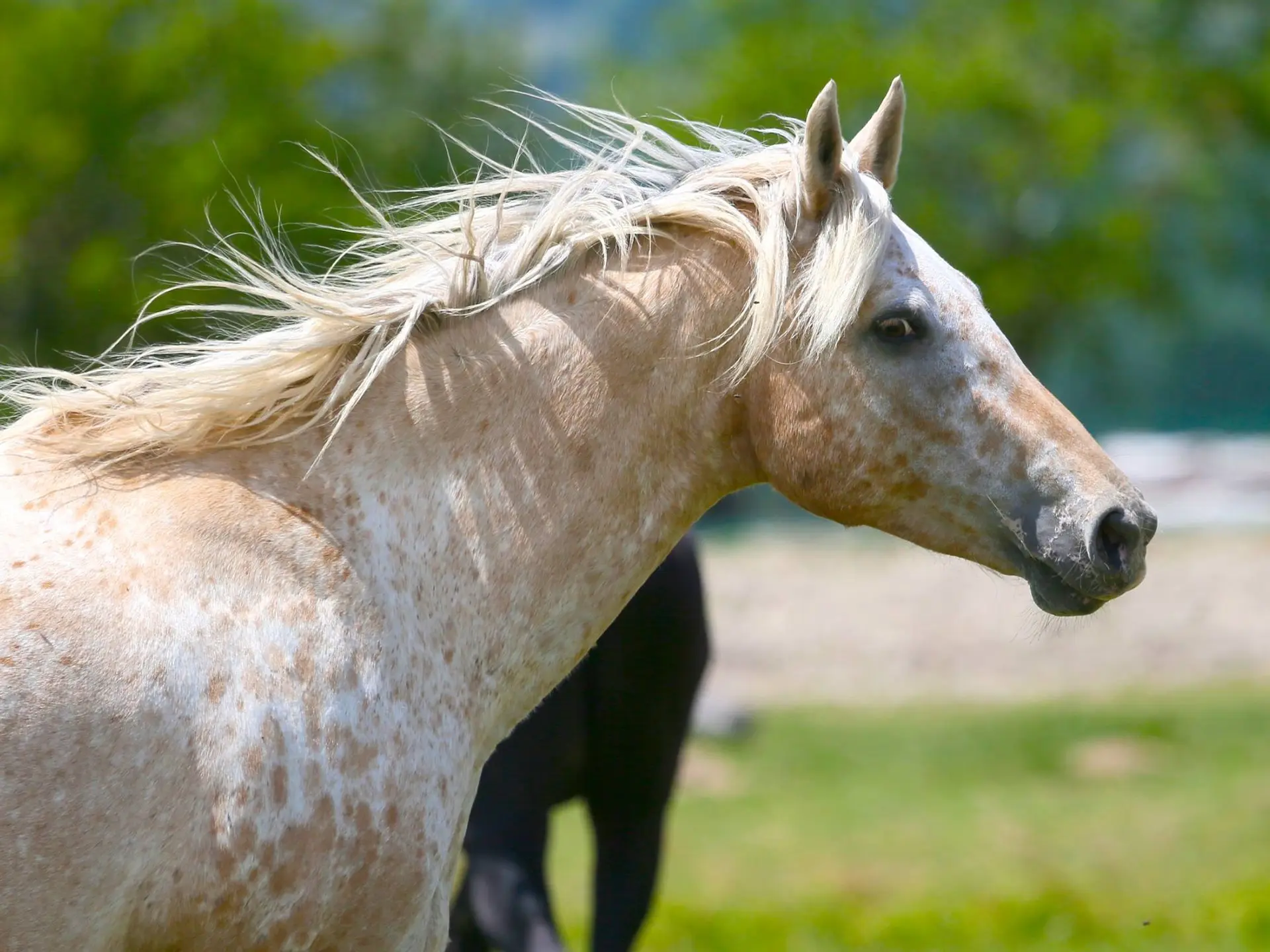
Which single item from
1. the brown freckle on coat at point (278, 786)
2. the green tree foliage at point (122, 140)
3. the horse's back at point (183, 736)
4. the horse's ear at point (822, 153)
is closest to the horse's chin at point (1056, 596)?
the horse's ear at point (822, 153)

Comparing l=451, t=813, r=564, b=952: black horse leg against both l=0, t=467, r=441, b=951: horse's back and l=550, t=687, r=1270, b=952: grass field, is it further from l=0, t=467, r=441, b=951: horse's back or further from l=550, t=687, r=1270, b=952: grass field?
l=550, t=687, r=1270, b=952: grass field

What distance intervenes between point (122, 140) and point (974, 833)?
73.7 ft

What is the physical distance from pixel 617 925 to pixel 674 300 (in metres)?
2.04

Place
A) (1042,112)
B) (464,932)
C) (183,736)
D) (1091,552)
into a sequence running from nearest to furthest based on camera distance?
(183,736), (1091,552), (464,932), (1042,112)

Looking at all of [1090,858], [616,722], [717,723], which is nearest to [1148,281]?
[717,723]

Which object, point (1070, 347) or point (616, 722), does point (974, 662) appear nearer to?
point (616, 722)

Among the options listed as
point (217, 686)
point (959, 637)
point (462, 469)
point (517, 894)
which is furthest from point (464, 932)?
point (959, 637)

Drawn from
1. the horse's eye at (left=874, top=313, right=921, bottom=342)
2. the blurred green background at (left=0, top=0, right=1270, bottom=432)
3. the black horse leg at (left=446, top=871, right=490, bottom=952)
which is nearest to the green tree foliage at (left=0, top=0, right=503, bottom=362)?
the blurred green background at (left=0, top=0, right=1270, bottom=432)

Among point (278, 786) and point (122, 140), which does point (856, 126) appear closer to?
point (122, 140)

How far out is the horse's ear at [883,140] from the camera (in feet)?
9.82

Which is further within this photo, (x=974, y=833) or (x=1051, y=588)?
(x=974, y=833)

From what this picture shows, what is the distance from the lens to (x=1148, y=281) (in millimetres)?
31969

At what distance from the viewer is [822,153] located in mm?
2697

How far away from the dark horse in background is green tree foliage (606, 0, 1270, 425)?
78.3ft
